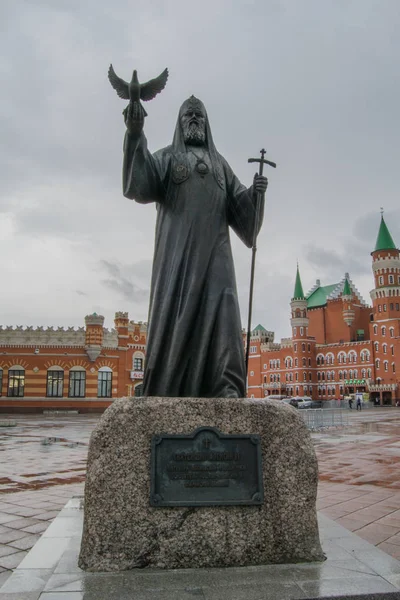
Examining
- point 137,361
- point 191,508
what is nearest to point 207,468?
point 191,508

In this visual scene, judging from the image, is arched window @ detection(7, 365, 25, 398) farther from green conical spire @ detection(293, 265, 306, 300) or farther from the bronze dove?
green conical spire @ detection(293, 265, 306, 300)

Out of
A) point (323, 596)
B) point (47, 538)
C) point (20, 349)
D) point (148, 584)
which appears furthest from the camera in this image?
point (20, 349)

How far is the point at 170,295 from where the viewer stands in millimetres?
3146

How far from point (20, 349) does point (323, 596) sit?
1262 inches

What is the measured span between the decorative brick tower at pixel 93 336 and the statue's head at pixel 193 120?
2927 cm

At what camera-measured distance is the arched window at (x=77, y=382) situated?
104 ft

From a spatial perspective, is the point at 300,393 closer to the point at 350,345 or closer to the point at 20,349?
the point at 350,345

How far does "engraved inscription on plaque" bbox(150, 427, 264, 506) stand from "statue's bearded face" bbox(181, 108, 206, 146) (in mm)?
1995

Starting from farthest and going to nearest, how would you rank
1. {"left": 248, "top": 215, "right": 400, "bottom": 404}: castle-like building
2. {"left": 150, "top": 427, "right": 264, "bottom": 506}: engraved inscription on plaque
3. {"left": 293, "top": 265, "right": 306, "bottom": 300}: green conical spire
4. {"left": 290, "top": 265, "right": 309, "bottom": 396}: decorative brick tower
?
{"left": 293, "top": 265, "right": 306, "bottom": 300}: green conical spire, {"left": 290, "top": 265, "right": 309, "bottom": 396}: decorative brick tower, {"left": 248, "top": 215, "right": 400, "bottom": 404}: castle-like building, {"left": 150, "top": 427, "right": 264, "bottom": 506}: engraved inscription on plaque

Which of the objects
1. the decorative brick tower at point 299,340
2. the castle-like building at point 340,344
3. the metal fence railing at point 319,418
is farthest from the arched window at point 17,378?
the decorative brick tower at point 299,340

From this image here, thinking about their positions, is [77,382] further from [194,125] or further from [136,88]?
[136,88]

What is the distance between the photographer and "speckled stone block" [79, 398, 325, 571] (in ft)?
8.14

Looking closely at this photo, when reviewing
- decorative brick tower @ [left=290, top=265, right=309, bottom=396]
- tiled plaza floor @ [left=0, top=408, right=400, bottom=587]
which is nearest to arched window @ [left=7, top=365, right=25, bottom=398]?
tiled plaza floor @ [left=0, top=408, right=400, bottom=587]

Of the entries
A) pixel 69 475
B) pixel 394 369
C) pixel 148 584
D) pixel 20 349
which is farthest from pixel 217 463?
pixel 394 369
